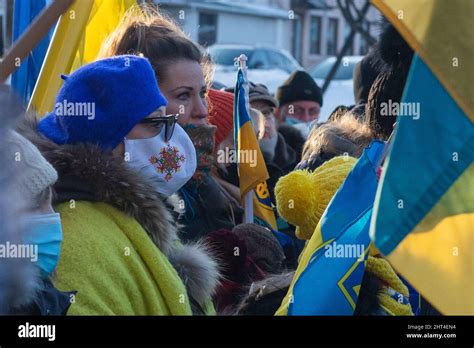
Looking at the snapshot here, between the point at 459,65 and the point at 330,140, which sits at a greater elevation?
the point at 459,65

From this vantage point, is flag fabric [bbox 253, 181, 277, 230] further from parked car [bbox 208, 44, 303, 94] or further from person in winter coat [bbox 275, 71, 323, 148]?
parked car [bbox 208, 44, 303, 94]

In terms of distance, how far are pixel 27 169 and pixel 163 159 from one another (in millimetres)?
785

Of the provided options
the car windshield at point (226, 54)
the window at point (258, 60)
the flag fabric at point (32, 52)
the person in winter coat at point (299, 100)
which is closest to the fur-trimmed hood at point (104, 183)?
the flag fabric at point (32, 52)

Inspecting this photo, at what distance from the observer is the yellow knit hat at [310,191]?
296 centimetres

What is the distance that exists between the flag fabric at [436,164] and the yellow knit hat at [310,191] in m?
0.75

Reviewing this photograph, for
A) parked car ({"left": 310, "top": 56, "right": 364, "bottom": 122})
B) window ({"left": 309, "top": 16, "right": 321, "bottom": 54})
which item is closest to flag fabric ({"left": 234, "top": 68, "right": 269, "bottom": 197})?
parked car ({"left": 310, "top": 56, "right": 364, "bottom": 122})

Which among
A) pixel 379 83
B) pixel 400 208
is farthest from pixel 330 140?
pixel 400 208

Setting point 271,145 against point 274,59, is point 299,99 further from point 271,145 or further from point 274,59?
point 274,59

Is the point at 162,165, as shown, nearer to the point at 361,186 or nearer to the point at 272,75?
the point at 361,186

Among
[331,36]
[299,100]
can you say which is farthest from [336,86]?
[331,36]

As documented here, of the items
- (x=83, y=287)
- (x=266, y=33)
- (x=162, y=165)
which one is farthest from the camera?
(x=266, y=33)

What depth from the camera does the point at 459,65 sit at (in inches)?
86.0

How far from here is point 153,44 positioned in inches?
141
